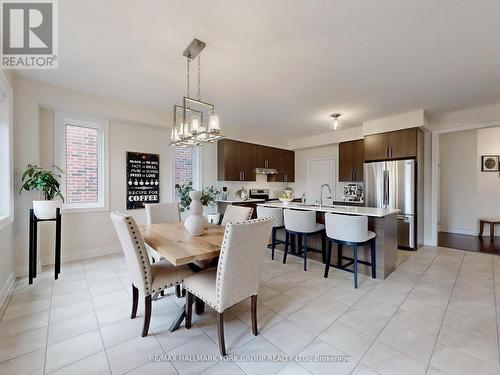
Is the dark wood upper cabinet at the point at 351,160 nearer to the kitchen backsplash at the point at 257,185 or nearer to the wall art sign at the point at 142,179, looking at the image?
the kitchen backsplash at the point at 257,185

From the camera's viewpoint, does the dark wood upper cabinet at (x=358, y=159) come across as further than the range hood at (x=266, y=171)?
No

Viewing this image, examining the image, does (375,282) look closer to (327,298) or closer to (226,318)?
(327,298)

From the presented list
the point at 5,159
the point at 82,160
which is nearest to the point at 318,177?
the point at 82,160

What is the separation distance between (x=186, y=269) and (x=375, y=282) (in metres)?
2.32

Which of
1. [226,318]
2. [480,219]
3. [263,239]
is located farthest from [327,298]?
[480,219]

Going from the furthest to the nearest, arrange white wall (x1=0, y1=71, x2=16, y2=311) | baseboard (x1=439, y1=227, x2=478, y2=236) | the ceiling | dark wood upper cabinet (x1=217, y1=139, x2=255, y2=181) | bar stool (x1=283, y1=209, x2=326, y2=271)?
baseboard (x1=439, y1=227, x2=478, y2=236) → dark wood upper cabinet (x1=217, y1=139, x2=255, y2=181) → bar stool (x1=283, y1=209, x2=326, y2=271) → white wall (x1=0, y1=71, x2=16, y2=311) → the ceiling

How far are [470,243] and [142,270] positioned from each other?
6.13 m

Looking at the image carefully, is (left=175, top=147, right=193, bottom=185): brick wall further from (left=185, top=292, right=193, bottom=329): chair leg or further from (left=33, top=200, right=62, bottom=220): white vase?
(left=185, top=292, right=193, bottom=329): chair leg

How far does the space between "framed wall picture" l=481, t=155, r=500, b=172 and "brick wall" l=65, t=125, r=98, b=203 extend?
27.3ft

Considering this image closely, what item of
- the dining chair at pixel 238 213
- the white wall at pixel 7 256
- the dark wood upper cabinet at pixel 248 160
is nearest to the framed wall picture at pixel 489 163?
the dark wood upper cabinet at pixel 248 160

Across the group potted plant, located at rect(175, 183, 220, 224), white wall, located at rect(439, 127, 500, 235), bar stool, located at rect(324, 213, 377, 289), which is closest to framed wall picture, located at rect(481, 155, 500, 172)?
white wall, located at rect(439, 127, 500, 235)

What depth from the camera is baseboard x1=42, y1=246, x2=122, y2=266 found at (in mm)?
3377

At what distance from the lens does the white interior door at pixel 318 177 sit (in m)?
6.08

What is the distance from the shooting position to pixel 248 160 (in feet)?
18.3
